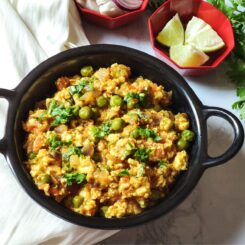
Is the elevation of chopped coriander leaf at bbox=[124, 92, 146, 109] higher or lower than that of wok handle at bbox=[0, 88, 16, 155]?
lower

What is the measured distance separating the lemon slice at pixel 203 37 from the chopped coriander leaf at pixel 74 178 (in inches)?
34.5

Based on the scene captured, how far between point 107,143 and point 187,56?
0.61m

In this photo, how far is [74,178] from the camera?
60.0 inches

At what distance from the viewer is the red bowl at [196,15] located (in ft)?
6.63

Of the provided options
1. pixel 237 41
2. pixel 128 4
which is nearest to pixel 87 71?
pixel 128 4

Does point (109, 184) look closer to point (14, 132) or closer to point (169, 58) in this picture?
point (14, 132)

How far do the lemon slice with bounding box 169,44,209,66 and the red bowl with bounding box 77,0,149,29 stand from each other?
0.25m

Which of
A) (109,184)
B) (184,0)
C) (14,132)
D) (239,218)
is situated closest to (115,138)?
(109,184)

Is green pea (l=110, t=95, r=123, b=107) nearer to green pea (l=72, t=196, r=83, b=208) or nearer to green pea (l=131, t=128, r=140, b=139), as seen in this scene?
green pea (l=131, t=128, r=140, b=139)

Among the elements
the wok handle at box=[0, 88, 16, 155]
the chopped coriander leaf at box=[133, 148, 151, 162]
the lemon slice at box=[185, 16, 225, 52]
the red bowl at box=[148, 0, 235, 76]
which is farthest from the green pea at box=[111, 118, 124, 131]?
the lemon slice at box=[185, 16, 225, 52]

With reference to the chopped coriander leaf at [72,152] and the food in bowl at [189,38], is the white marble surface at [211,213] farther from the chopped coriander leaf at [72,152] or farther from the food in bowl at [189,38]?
the chopped coriander leaf at [72,152]

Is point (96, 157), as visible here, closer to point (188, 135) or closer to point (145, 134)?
point (145, 134)

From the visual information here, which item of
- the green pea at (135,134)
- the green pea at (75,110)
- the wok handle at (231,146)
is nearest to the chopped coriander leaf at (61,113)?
the green pea at (75,110)

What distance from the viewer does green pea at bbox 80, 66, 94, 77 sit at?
1.78 metres
